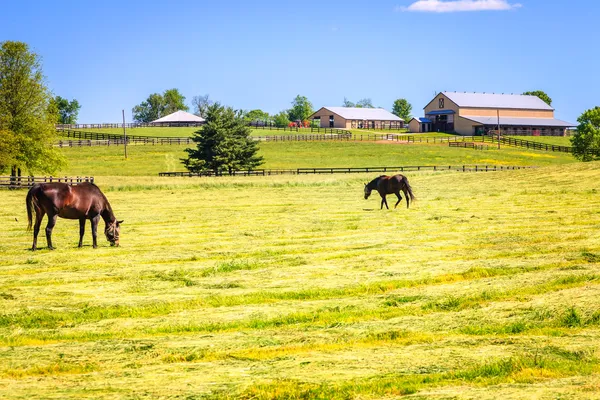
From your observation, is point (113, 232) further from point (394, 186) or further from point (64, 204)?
point (394, 186)

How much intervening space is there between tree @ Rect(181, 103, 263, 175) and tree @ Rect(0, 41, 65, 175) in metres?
15.6

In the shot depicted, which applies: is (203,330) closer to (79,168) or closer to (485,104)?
(79,168)

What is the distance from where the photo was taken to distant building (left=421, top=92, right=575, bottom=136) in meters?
137

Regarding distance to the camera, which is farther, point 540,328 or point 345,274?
point 345,274

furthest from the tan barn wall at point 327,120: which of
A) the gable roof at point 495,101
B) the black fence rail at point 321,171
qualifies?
the black fence rail at point 321,171

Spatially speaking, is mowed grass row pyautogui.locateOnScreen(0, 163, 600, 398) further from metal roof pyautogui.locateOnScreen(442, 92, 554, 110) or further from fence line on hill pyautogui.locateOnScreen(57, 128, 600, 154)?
metal roof pyautogui.locateOnScreen(442, 92, 554, 110)

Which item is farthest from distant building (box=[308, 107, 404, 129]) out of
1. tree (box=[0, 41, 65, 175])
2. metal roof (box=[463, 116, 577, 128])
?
tree (box=[0, 41, 65, 175])

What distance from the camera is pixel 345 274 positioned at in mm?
18078

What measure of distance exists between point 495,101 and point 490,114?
527 centimetres

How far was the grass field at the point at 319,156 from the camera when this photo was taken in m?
90.6

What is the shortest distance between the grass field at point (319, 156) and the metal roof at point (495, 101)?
1220 inches

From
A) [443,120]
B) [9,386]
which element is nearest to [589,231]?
[9,386]

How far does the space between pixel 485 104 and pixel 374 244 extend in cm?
12718

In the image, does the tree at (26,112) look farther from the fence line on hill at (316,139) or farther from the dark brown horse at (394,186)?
the fence line on hill at (316,139)
